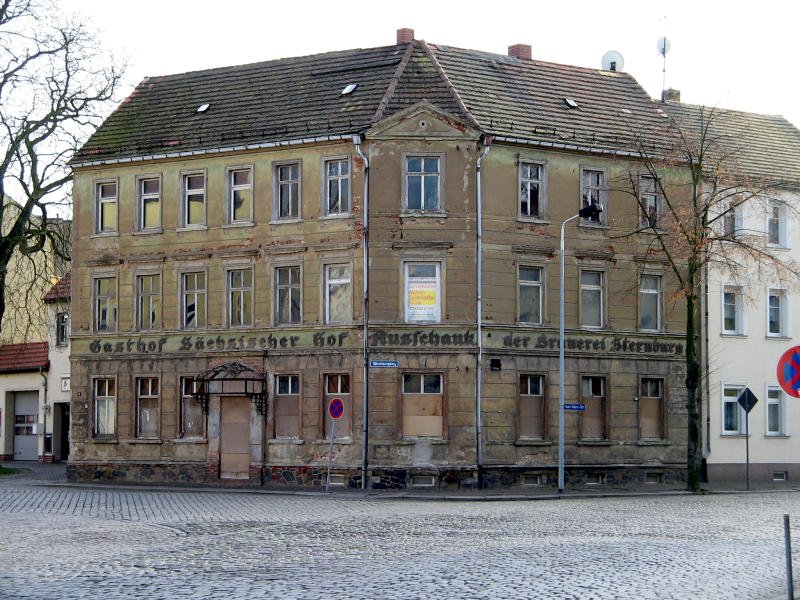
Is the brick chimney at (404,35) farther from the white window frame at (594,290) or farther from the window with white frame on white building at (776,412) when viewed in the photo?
the window with white frame on white building at (776,412)

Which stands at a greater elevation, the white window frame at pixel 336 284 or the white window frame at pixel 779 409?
the white window frame at pixel 336 284

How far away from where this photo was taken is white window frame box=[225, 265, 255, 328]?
141 ft

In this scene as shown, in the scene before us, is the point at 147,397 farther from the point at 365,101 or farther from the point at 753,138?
the point at 753,138

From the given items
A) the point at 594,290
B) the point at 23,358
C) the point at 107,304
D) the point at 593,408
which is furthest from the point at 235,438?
the point at 23,358

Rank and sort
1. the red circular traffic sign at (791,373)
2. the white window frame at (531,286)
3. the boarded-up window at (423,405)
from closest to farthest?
the red circular traffic sign at (791,373), the boarded-up window at (423,405), the white window frame at (531,286)

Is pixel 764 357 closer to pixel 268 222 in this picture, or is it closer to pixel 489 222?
pixel 489 222

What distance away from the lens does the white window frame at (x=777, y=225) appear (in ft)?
157

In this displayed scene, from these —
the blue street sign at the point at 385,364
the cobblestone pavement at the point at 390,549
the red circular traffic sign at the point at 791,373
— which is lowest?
the cobblestone pavement at the point at 390,549

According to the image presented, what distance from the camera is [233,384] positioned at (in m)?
42.8

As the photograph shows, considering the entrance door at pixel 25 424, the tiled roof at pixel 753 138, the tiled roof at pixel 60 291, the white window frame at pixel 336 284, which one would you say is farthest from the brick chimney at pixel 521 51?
the entrance door at pixel 25 424

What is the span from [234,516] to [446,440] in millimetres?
12006

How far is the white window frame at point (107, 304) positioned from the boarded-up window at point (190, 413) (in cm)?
346

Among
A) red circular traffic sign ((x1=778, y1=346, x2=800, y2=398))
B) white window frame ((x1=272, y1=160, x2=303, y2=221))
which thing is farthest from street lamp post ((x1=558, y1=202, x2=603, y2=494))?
red circular traffic sign ((x1=778, y1=346, x2=800, y2=398))

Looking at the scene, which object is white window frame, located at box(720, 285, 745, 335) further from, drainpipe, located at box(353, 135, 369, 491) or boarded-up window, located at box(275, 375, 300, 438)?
boarded-up window, located at box(275, 375, 300, 438)
